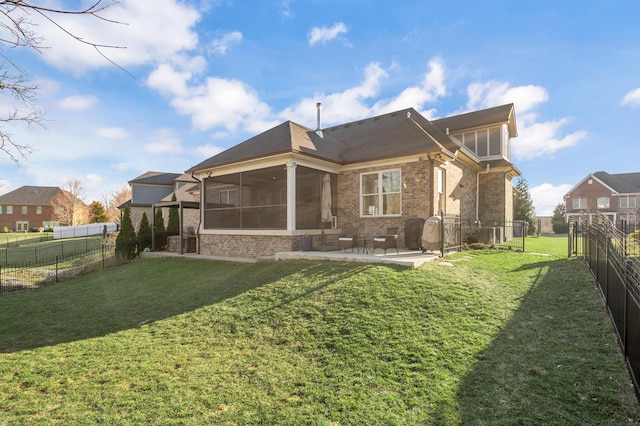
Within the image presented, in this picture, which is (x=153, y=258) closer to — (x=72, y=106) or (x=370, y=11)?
(x=72, y=106)

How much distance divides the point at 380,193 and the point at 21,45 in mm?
10009

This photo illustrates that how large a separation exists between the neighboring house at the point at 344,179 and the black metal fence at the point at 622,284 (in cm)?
494

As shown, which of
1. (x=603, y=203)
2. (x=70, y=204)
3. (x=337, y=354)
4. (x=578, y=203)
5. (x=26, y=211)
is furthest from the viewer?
(x=26, y=211)

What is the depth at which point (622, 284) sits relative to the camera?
424cm

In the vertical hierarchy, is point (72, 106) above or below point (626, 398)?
above

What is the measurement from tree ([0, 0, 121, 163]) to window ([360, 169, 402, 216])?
9454 millimetres

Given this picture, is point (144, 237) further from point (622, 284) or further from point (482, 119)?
point (482, 119)

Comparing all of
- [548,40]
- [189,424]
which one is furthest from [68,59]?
[548,40]

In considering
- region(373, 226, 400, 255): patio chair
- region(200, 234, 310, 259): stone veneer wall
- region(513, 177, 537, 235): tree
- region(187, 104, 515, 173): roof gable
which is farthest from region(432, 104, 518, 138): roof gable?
region(200, 234, 310, 259): stone veneer wall

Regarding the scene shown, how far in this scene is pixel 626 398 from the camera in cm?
326

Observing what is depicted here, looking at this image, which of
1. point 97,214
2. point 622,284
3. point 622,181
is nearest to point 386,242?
point 622,284

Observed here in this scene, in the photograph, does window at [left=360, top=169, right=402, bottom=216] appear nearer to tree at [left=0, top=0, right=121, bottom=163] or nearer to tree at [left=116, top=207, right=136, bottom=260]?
tree at [left=0, top=0, right=121, bottom=163]

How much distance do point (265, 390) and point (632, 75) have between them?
50.1 ft

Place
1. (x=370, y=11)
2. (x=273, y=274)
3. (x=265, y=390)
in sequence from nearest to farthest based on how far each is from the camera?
(x=265, y=390) < (x=273, y=274) < (x=370, y=11)
